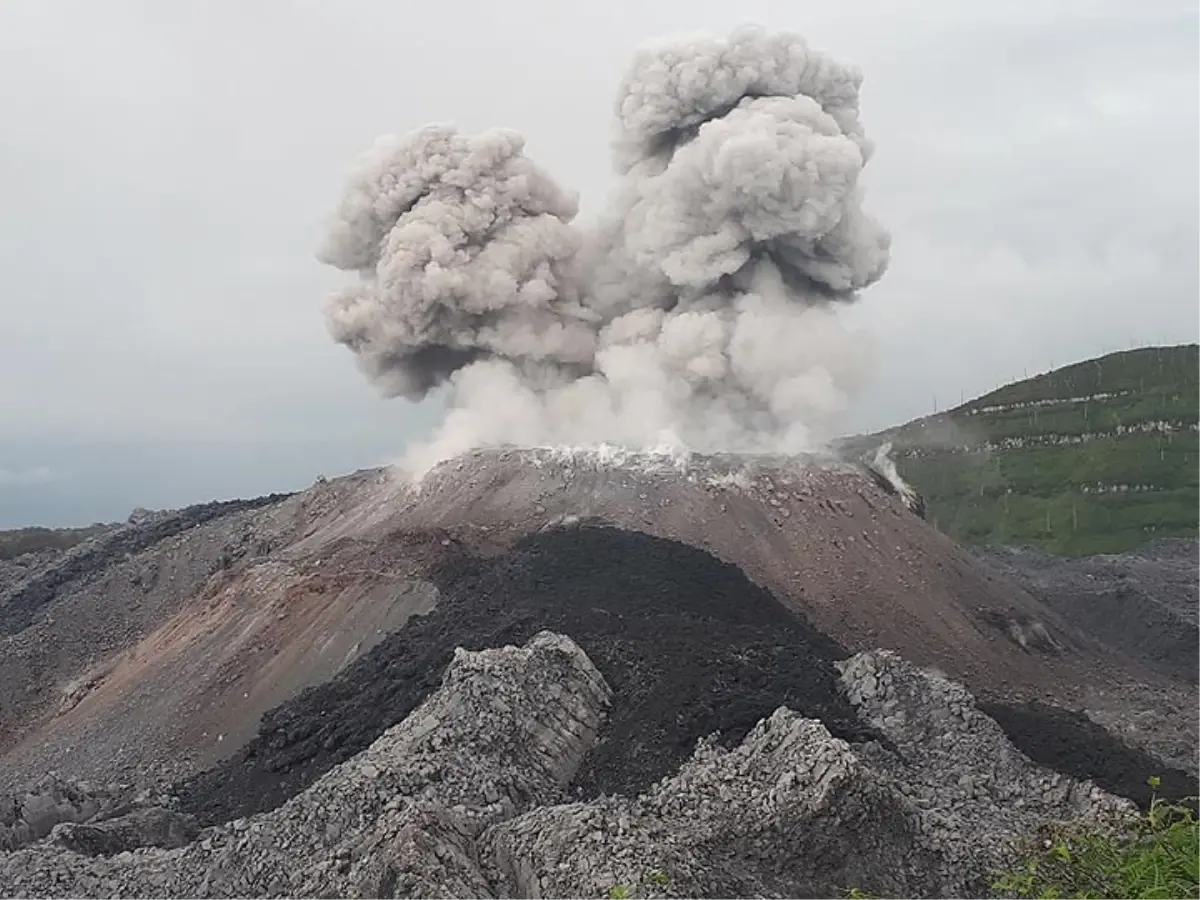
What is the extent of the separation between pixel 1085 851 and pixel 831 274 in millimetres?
36139

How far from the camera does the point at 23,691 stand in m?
42.1

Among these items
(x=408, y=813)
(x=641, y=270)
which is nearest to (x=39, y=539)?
(x=641, y=270)

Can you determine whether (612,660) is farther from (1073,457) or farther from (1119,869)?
(1073,457)

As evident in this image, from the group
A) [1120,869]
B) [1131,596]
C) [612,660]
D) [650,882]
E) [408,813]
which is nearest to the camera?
[1120,869]

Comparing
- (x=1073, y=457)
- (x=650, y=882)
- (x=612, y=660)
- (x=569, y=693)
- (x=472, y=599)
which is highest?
(x=1073, y=457)

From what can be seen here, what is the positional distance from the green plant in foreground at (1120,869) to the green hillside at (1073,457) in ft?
280

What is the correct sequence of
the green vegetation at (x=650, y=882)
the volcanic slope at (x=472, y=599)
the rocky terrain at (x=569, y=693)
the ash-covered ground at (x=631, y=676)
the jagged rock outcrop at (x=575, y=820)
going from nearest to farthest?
the green vegetation at (x=650, y=882)
the jagged rock outcrop at (x=575, y=820)
the rocky terrain at (x=569, y=693)
the ash-covered ground at (x=631, y=676)
the volcanic slope at (x=472, y=599)

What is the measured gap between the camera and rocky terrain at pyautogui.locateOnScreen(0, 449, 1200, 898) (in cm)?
1981

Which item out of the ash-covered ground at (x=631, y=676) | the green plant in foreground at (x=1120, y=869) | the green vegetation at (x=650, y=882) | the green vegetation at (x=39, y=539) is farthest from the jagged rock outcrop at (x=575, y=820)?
the green vegetation at (x=39, y=539)

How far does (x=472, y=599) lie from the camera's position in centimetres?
3488

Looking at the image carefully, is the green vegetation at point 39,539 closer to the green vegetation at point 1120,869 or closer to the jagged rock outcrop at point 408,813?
the jagged rock outcrop at point 408,813

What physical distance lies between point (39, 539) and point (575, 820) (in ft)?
304

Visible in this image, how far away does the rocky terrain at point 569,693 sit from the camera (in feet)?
65.0

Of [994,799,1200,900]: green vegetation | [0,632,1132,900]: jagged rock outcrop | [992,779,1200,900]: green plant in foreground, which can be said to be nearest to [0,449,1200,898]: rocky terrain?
[0,632,1132,900]: jagged rock outcrop
